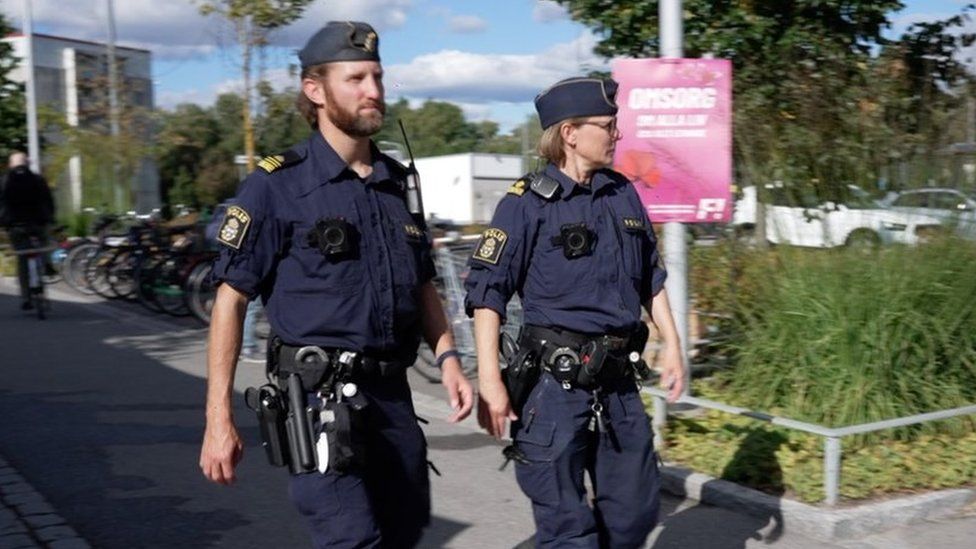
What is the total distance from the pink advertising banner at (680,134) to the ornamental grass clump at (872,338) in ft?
2.12

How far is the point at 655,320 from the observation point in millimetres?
4332

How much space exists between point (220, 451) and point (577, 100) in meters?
1.75

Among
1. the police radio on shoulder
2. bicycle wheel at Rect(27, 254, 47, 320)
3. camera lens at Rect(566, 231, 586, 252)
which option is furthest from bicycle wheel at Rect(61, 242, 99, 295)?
the police radio on shoulder

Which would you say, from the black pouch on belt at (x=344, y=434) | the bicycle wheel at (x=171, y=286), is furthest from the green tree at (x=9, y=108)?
the black pouch on belt at (x=344, y=434)

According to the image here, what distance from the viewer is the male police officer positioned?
332cm

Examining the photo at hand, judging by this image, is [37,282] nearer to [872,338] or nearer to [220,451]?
[872,338]

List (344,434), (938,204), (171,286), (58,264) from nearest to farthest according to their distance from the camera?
(344,434) → (938,204) → (171,286) → (58,264)

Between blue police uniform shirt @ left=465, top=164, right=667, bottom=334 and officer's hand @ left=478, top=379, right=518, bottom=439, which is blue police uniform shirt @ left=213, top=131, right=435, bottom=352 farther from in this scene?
blue police uniform shirt @ left=465, top=164, right=667, bottom=334

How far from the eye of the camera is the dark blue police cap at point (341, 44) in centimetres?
342

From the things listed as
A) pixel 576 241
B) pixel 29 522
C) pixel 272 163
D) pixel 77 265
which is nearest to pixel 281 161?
pixel 272 163

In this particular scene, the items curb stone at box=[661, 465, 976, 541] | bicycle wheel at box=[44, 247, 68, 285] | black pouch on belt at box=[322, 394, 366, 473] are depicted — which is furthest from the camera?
bicycle wheel at box=[44, 247, 68, 285]

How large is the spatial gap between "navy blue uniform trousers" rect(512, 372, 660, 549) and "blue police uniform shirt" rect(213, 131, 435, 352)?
719 mm

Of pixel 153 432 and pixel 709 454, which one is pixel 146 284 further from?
pixel 709 454

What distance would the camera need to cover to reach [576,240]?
405 centimetres
